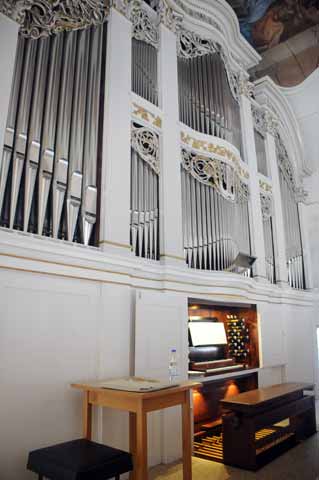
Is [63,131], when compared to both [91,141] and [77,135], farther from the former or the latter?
[91,141]

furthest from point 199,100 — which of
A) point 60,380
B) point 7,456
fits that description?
point 7,456

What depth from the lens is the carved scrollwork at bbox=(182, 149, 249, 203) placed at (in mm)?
5898

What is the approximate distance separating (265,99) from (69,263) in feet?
21.2

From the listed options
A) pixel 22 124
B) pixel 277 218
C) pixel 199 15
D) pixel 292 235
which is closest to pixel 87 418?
pixel 22 124

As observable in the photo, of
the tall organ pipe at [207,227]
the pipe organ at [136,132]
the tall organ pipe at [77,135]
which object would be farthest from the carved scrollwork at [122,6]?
the tall organ pipe at [207,227]

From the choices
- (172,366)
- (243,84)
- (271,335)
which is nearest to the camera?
(172,366)

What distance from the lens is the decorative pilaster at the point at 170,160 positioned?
204 inches

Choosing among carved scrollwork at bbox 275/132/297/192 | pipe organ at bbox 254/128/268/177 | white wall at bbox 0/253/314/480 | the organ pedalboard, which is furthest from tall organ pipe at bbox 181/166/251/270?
carved scrollwork at bbox 275/132/297/192

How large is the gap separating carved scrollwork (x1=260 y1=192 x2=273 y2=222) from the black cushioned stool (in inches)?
234

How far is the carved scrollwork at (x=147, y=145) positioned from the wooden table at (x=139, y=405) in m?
2.89

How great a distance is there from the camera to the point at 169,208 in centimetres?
527

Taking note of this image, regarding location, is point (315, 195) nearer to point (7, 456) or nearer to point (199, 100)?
point (199, 100)

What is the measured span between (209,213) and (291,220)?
3972mm

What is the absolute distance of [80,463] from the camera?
270cm
